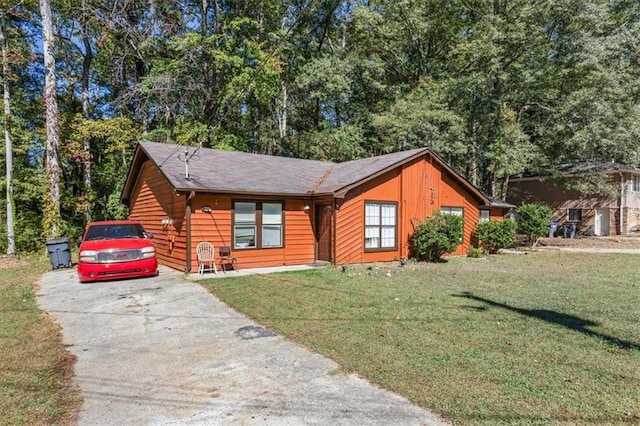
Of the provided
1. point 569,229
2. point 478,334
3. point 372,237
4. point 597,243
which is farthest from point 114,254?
point 569,229

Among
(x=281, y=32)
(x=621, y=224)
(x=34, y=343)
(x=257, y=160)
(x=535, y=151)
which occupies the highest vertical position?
(x=281, y=32)

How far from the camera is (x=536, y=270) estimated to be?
1149cm

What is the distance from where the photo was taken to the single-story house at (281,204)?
1112 cm

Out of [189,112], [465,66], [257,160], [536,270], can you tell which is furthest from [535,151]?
[189,112]

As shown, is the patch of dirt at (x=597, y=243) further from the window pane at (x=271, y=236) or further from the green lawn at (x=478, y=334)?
the window pane at (x=271, y=236)

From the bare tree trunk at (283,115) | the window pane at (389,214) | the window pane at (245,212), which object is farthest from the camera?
the bare tree trunk at (283,115)

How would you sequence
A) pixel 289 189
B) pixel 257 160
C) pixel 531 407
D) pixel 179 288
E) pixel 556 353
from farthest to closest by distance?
1. pixel 257 160
2. pixel 289 189
3. pixel 179 288
4. pixel 556 353
5. pixel 531 407

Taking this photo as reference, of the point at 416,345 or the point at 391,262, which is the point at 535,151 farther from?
the point at 416,345

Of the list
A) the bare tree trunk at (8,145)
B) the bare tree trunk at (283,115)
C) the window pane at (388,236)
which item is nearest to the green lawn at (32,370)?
the window pane at (388,236)

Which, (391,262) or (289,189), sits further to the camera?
(391,262)

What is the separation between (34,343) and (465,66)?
80.1ft

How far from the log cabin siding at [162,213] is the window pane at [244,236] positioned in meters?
1.52

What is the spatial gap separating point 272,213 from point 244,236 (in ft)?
3.86

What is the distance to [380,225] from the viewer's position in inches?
531
